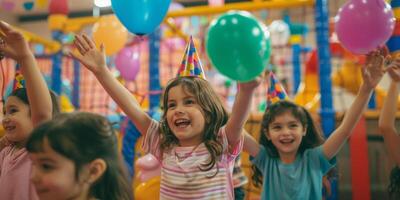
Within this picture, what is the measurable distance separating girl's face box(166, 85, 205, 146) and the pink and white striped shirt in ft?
0.13

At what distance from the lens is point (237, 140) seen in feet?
4.71

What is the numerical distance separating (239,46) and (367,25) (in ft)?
→ 2.65

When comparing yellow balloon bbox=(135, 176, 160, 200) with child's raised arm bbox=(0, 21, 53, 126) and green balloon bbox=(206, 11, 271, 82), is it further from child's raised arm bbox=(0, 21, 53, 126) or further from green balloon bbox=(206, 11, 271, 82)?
green balloon bbox=(206, 11, 271, 82)

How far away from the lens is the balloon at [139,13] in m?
1.77

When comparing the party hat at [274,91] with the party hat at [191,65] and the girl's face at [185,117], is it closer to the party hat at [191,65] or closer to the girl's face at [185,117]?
the party hat at [191,65]

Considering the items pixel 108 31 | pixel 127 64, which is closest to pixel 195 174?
pixel 108 31

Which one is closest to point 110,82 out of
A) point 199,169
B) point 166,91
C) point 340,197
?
point 166,91

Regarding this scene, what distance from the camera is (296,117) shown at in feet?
5.90

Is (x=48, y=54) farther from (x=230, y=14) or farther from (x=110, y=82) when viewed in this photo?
(x=230, y=14)

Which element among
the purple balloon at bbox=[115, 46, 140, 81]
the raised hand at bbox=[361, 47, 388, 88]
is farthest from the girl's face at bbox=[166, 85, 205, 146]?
the purple balloon at bbox=[115, 46, 140, 81]

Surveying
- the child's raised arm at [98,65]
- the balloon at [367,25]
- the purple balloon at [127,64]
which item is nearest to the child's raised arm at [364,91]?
the balloon at [367,25]

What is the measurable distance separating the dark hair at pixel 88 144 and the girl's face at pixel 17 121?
1.49ft

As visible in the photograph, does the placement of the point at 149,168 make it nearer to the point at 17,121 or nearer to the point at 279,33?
the point at 17,121

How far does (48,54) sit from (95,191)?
3.83 meters
